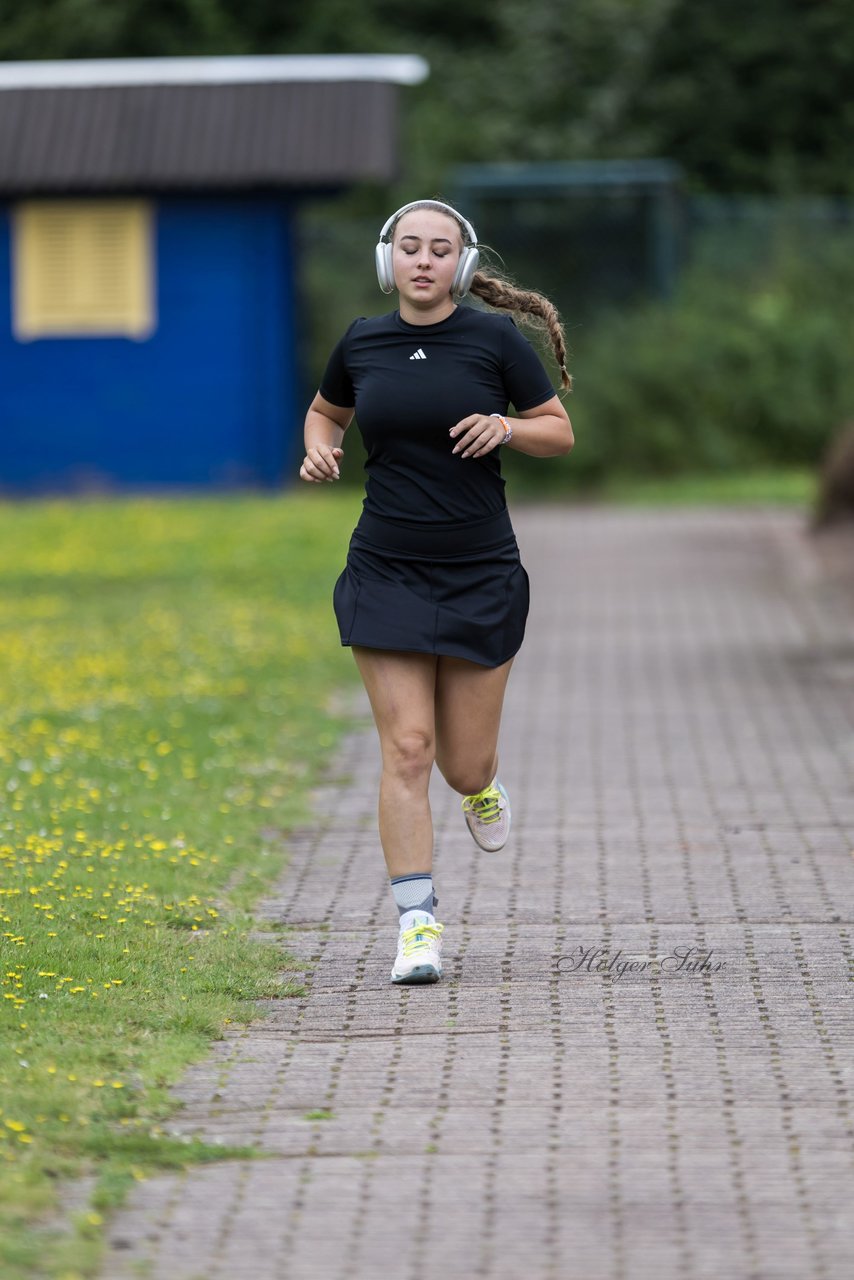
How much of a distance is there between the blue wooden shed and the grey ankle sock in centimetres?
1515

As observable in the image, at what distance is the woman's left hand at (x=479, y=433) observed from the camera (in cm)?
541

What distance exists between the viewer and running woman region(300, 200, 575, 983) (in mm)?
5555

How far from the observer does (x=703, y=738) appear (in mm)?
9469

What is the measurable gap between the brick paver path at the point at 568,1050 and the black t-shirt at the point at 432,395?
1.26 metres

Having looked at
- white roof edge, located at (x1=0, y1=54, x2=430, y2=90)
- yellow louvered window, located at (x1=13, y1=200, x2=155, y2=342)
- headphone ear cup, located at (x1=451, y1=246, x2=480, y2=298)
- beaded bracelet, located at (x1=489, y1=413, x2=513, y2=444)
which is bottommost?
yellow louvered window, located at (x1=13, y1=200, x2=155, y2=342)

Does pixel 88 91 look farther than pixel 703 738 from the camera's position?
Yes

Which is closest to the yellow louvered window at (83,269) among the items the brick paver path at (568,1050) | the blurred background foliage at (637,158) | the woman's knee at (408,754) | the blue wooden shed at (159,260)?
the blue wooden shed at (159,260)

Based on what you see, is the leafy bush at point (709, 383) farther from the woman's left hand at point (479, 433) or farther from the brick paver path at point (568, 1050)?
the woman's left hand at point (479, 433)

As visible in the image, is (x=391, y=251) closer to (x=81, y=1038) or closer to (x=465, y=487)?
(x=465, y=487)

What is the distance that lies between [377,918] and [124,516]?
12763 mm

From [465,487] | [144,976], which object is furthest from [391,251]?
[144,976]

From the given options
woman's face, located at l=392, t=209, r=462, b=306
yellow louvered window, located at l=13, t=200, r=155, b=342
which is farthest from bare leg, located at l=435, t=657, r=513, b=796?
yellow louvered window, located at l=13, t=200, r=155, b=342

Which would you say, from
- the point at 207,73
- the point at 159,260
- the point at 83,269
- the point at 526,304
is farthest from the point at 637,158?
the point at 526,304

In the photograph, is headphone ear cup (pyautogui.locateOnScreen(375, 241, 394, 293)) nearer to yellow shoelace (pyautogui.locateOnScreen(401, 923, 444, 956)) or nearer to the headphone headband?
the headphone headband
